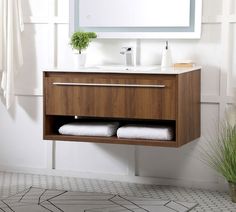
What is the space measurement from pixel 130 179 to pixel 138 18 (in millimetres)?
1065

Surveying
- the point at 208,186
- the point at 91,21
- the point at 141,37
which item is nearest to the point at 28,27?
the point at 91,21

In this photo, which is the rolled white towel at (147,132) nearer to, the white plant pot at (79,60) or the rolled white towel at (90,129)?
the rolled white towel at (90,129)

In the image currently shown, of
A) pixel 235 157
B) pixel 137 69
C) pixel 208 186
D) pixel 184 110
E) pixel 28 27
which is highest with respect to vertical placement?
pixel 28 27

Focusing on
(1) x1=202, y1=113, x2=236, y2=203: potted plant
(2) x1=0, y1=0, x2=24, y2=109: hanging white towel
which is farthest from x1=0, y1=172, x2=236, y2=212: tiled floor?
(2) x1=0, y1=0, x2=24, y2=109: hanging white towel

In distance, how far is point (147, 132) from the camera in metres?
3.46

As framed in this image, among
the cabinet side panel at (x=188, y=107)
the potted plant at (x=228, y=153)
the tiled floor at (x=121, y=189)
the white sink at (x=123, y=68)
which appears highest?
the white sink at (x=123, y=68)

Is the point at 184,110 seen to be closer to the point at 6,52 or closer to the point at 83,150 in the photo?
the point at 83,150

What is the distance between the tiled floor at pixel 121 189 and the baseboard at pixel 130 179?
4 centimetres

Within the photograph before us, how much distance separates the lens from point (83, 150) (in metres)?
4.18

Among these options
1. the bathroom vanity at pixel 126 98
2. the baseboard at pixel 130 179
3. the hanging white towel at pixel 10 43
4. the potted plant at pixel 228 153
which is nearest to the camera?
the bathroom vanity at pixel 126 98

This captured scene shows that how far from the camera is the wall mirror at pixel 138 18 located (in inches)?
148

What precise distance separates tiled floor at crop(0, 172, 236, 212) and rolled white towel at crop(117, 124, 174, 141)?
17.2 inches

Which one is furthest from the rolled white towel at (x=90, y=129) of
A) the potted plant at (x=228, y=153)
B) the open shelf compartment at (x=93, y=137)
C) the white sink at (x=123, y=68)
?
the potted plant at (x=228, y=153)

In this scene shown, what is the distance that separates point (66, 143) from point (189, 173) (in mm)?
884
